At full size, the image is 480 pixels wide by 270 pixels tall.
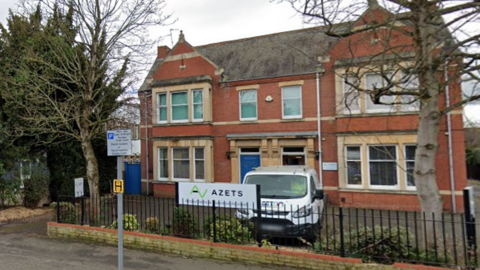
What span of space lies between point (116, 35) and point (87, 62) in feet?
4.21

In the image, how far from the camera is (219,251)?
612 cm

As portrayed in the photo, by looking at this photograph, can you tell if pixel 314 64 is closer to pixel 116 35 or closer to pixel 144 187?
pixel 116 35

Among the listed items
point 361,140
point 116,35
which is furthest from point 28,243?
point 361,140

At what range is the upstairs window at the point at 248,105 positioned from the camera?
14859 mm

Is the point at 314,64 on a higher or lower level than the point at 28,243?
higher

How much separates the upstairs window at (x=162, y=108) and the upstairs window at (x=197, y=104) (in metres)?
1.82

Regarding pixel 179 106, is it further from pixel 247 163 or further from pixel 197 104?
pixel 247 163

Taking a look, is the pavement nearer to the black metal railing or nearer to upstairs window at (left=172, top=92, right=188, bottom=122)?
the black metal railing

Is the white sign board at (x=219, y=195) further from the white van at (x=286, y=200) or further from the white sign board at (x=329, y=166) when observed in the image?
the white sign board at (x=329, y=166)

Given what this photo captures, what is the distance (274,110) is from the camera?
47.0 ft

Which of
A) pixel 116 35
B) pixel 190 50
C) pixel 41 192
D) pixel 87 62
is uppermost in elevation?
pixel 190 50

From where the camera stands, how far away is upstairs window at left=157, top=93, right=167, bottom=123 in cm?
1625

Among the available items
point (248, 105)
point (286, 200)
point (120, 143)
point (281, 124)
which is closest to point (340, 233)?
point (286, 200)

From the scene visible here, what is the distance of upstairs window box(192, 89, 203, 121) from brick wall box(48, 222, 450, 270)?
8.72 m
